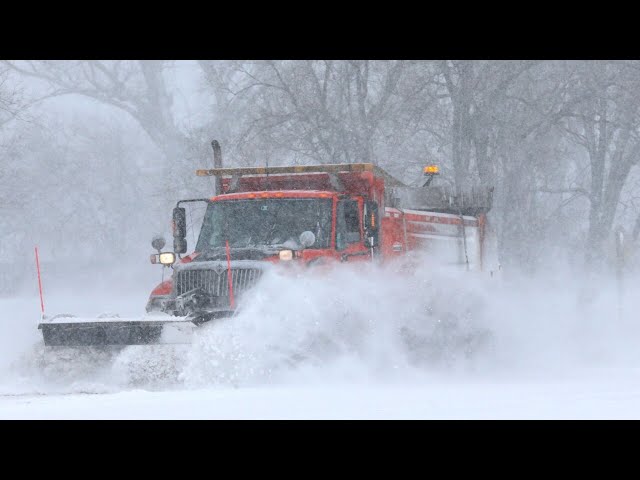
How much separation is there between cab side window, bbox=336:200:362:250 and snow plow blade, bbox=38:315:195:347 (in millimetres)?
2501

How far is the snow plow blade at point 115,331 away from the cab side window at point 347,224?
8.20 ft

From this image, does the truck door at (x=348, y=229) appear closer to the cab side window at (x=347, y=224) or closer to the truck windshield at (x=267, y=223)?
the cab side window at (x=347, y=224)

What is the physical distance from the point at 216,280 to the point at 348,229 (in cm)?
177

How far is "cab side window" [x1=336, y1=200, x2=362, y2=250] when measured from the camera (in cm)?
1184

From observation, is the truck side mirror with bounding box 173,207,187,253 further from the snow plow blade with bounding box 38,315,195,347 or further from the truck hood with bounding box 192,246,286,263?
the snow plow blade with bounding box 38,315,195,347

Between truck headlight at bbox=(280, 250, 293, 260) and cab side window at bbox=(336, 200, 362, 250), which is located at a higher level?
cab side window at bbox=(336, 200, 362, 250)

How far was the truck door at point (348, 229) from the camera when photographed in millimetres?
11836

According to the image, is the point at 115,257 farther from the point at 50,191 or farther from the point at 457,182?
the point at 457,182

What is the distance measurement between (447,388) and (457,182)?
13947 millimetres

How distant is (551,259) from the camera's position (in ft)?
92.7

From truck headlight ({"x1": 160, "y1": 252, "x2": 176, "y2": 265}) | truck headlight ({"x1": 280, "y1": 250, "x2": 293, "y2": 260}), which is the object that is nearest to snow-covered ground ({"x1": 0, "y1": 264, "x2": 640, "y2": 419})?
truck headlight ({"x1": 280, "y1": 250, "x2": 293, "y2": 260})

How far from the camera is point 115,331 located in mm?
10438

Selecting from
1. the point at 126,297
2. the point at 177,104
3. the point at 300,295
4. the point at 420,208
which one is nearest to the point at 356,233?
the point at 300,295

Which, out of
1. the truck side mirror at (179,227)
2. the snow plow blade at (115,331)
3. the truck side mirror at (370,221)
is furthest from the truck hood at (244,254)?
the snow plow blade at (115,331)
